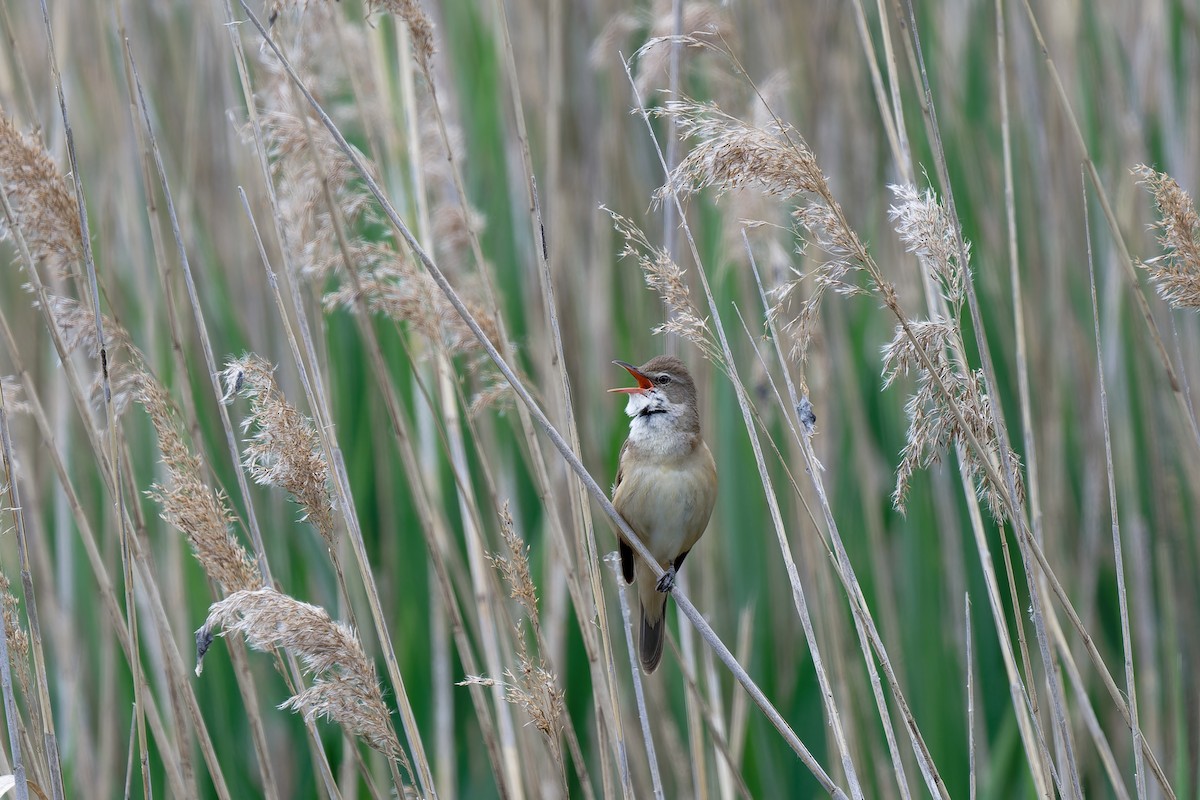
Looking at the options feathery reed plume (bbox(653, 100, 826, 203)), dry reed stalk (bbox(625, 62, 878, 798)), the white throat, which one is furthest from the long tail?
feathery reed plume (bbox(653, 100, 826, 203))

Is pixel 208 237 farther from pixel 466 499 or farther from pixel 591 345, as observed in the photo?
pixel 466 499

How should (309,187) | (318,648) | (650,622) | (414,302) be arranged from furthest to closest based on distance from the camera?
(650,622) → (309,187) → (414,302) → (318,648)

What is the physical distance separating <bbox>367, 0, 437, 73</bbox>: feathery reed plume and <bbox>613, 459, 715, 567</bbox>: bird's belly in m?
0.98

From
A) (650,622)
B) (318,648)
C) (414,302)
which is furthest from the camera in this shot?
(650,622)

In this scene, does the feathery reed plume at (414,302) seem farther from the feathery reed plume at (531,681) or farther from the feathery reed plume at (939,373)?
the feathery reed plume at (939,373)

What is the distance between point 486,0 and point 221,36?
0.90 m

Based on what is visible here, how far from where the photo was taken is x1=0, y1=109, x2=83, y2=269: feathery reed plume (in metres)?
1.74

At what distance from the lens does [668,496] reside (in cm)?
241

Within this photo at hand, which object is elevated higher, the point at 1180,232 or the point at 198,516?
the point at 1180,232

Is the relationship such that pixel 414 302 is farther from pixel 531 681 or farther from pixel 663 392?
pixel 531 681

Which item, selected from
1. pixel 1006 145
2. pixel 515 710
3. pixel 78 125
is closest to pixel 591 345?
pixel 515 710

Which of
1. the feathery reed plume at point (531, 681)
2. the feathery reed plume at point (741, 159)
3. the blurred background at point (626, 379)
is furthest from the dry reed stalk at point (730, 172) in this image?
the blurred background at point (626, 379)

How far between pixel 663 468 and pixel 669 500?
70mm

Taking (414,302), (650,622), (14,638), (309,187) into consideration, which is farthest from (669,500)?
(14,638)
